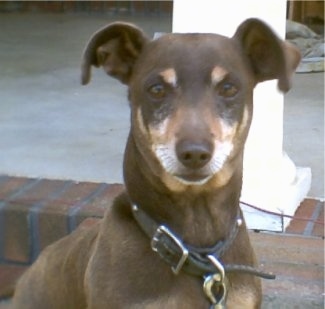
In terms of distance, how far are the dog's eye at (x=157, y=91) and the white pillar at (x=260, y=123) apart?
99 centimetres

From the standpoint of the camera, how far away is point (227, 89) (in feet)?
8.59

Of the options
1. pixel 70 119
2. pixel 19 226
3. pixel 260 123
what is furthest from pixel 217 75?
pixel 70 119

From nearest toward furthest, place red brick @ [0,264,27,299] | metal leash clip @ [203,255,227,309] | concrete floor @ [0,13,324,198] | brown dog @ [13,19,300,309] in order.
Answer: brown dog @ [13,19,300,309] → metal leash clip @ [203,255,227,309] → red brick @ [0,264,27,299] → concrete floor @ [0,13,324,198]

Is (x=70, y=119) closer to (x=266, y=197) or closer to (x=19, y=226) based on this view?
(x=19, y=226)

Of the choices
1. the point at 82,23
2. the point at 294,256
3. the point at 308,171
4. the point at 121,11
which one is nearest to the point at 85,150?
the point at 308,171

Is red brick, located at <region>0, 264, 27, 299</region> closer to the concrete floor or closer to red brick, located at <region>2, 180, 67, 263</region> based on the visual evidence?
red brick, located at <region>2, 180, 67, 263</region>

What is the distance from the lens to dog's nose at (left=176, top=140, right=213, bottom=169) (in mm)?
2445

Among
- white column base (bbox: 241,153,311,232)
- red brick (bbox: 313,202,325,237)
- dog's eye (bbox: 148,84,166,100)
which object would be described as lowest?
red brick (bbox: 313,202,325,237)

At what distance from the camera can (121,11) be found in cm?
1030

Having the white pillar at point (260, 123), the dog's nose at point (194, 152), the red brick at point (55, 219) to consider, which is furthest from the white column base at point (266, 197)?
the dog's nose at point (194, 152)

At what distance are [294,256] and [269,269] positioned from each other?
4.7 inches

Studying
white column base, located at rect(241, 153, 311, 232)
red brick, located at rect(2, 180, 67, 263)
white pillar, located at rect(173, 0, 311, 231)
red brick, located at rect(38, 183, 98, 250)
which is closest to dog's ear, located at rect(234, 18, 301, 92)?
white pillar, located at rect(173, 0, 311, 231)

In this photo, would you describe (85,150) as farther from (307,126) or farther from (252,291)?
(252,291)

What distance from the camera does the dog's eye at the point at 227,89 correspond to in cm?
261
